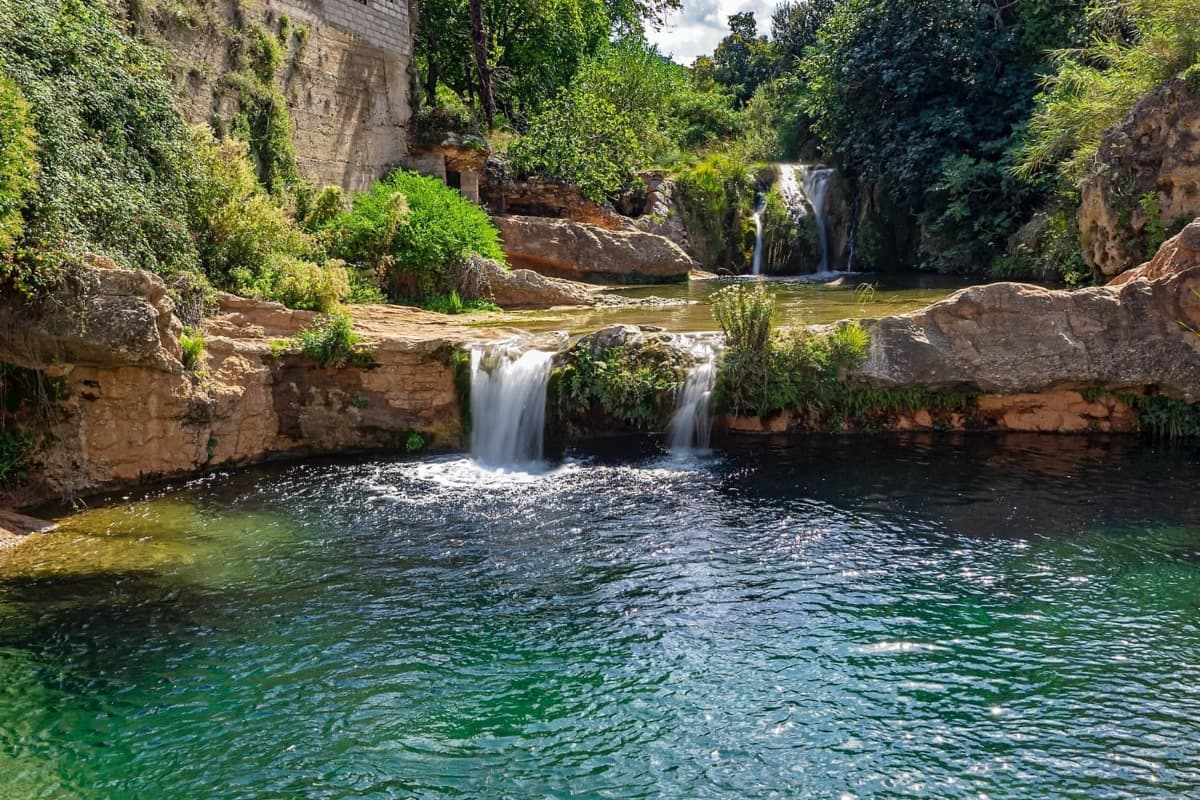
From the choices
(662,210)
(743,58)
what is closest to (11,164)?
(662,210)

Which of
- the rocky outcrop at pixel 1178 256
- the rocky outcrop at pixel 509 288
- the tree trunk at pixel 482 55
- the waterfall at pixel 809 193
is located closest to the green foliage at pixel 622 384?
the rocky outcrop at pixel 509 288

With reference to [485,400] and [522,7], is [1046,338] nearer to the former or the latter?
[485,400]

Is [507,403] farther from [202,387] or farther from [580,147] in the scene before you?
[580,147]

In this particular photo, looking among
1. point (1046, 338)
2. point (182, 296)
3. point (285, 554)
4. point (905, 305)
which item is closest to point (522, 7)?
point (905, 305)

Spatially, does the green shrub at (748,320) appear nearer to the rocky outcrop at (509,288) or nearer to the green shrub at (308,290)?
the green shrub at (308,290)

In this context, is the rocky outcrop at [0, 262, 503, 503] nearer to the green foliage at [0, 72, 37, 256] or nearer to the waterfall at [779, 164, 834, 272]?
the green foliage at [0, 72, 37, 256]

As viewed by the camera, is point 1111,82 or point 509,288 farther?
point 509,288

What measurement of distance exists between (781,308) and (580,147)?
28.8 ft

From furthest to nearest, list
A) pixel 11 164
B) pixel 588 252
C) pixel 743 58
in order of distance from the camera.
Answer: pixel 743 58 < pixel 588 252 < pixel 11 164

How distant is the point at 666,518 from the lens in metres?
8.07

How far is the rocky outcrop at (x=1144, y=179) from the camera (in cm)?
1280

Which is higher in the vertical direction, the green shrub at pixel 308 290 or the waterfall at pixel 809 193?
the waterfall at pixel 809 193

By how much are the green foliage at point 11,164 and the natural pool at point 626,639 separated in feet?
8.70

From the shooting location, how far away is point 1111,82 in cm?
1496
